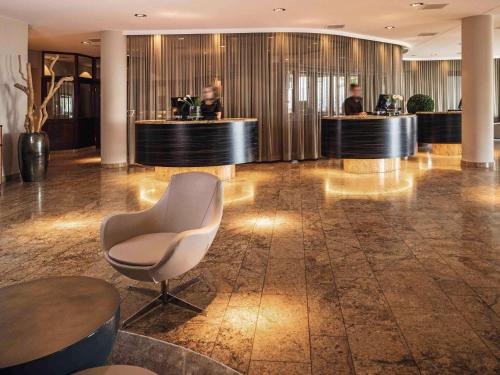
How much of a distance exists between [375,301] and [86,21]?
29.7 ft

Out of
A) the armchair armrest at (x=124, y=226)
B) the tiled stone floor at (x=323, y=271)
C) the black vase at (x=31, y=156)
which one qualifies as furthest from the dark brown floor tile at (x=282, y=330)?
the black vase at (x=31, y=156)

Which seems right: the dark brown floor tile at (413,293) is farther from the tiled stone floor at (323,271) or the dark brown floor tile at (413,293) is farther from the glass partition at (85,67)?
the glass partition at (85,67)

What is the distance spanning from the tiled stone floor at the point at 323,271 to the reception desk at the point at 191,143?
24.6 inches

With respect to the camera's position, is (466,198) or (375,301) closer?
(375,301)

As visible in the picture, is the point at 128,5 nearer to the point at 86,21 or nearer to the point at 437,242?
the point at 86,21

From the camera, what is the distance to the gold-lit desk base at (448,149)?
42.6 ft

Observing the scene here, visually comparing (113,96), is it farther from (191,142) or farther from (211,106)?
(191,142)

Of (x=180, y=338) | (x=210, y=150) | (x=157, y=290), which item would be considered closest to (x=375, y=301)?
(x=180, y=338)

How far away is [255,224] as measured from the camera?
551cm

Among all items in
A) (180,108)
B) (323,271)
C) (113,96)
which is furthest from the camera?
(113,96)

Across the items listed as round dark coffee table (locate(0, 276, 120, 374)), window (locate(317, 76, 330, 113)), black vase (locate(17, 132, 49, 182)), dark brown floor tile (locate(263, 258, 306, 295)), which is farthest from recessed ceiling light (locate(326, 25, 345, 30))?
round dark coffee table (locate(0, 276, 120, 374))

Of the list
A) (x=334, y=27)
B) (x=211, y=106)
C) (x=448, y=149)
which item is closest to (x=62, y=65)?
(x=211, y=106)

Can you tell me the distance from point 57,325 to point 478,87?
10.4m

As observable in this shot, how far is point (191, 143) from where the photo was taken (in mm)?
7875
